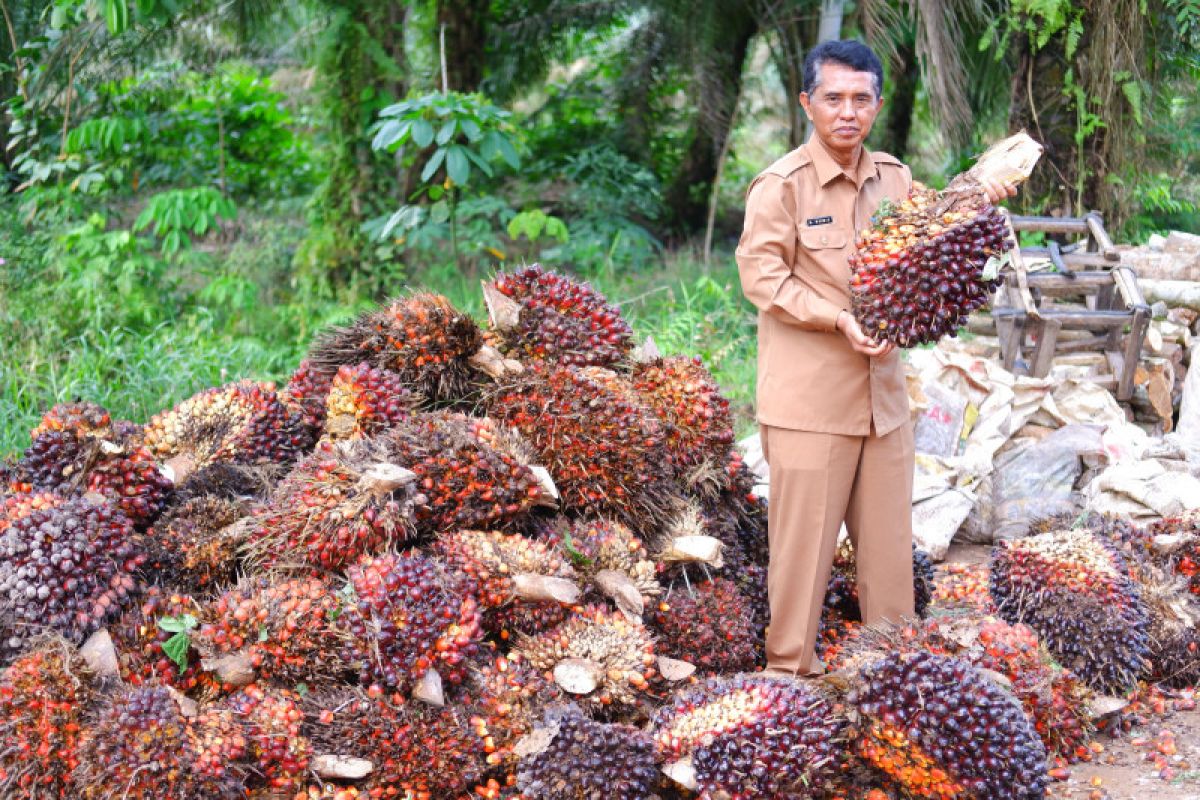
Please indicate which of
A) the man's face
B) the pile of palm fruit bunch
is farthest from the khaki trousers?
the man's face

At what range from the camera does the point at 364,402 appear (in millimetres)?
2930

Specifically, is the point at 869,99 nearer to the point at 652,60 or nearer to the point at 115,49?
the point at 115,49

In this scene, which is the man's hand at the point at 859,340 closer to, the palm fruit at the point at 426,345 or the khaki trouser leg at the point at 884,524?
the khaki trouser leg at the point at 884,524

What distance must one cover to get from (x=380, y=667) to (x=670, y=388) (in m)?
1.21

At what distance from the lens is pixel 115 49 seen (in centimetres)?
762

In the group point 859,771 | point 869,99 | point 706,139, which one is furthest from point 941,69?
point 859,771

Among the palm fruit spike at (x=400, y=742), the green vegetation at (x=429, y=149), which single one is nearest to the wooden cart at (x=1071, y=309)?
the green vegetation at (x=429, y=149)

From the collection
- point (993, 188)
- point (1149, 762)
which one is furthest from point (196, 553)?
point (1149, 762)

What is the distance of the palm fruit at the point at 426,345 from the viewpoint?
3.05 meters

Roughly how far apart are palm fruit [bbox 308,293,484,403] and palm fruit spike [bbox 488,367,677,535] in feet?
0.67

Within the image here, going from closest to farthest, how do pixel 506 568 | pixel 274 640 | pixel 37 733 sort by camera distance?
1. pixel 37 733
2. pixel 274 640
3. pixel 506 568

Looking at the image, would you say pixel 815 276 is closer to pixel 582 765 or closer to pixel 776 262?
pixel 776 262

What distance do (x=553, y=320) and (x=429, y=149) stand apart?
5.33m

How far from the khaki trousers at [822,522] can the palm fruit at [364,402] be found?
39.9 inches
